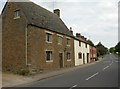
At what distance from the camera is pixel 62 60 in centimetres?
3978

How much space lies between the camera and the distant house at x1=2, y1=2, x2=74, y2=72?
97.2 ft

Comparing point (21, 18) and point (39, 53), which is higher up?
point (21, 18)

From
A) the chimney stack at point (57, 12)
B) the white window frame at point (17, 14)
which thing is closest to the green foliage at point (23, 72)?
the white window frame at point (17, 14)

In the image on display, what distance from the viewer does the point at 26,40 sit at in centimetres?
2958

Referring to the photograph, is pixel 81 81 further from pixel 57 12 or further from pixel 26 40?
pixel 57 12

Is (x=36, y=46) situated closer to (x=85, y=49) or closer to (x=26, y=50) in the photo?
(x=26, y=50)

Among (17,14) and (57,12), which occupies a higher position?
(57,12)

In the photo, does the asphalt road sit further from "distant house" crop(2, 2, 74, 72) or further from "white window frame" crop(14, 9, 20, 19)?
"white window frame" crop(14, 9, 20, 19)

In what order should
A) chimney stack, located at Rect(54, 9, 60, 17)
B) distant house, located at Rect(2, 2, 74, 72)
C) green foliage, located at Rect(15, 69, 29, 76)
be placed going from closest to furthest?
green foliage, located at Rect(15, 69, 29, 76), distant house, located at Rect(2, 2, 74, 72), chimney stack, located at Rect(54, 9, 60, 17)

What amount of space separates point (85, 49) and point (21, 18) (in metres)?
33.5

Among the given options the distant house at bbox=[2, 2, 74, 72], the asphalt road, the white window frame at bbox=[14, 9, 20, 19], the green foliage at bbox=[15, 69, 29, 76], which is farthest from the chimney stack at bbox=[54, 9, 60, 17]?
the asphalt road

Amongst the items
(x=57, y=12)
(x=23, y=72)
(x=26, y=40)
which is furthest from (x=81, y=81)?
(x=57, y=12)

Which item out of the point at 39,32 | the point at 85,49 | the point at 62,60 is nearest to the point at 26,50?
the point at 39,32

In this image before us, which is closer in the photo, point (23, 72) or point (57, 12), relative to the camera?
point (23, 72)
